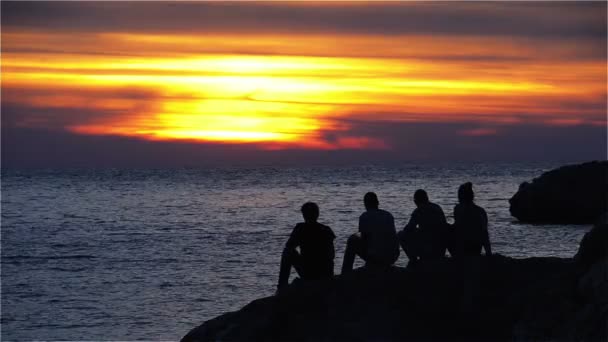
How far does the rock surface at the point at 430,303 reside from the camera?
11258 mm

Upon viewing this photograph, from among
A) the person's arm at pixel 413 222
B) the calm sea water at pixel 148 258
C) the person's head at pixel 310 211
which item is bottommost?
the calm sea water at pixel 148 258

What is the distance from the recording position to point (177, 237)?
1927 inches

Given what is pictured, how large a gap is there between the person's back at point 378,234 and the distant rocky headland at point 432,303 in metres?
0.73

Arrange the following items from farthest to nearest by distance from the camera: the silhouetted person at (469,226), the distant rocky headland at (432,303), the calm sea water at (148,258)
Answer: the calm sea water at (148,258) → the silhouetted person at (469,226) → the distant rocky headland at (432,303)

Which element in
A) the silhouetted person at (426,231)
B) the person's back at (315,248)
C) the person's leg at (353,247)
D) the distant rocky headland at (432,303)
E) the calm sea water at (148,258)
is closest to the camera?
the distant rocky headland at (432,303)

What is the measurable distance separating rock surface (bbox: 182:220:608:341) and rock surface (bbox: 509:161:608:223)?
36.8 meters

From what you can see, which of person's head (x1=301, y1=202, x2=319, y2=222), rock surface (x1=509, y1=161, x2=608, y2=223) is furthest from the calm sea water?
person's head (x1=301, y1=202, x2=319, y2=222)

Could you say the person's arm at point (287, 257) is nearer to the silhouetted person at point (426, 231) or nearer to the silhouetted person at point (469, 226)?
the silhouetted person at point (426, 231)

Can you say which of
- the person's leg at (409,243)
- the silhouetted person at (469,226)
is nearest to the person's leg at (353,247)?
the person's leg at (409,243)

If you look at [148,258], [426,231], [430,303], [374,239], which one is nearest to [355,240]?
[374,239]

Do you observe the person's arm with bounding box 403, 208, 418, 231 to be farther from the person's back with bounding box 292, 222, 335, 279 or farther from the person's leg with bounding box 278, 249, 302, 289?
the person's leg with bounding box 278, 249, 302, 289

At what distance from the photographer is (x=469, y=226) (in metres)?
13.8

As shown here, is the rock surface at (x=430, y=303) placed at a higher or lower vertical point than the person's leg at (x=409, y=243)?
lower

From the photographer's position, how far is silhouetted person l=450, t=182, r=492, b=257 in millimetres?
13773
